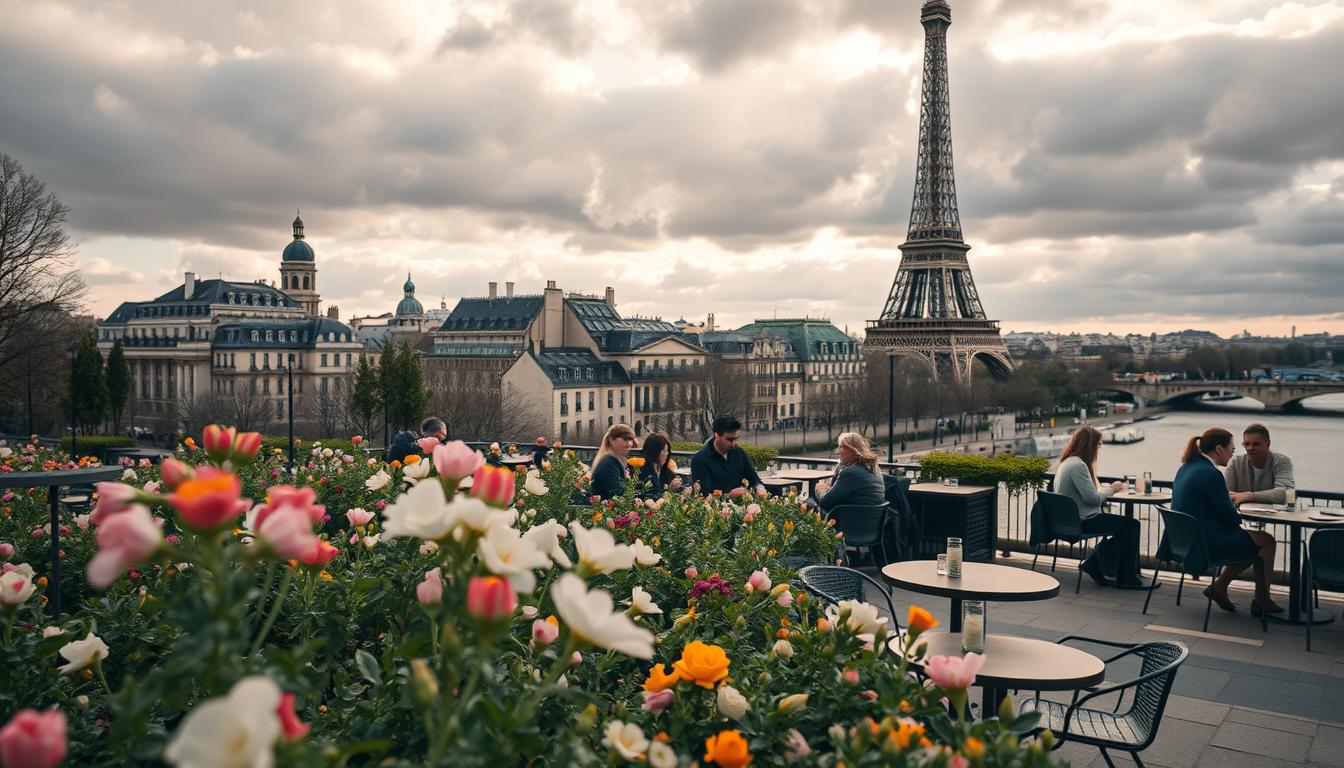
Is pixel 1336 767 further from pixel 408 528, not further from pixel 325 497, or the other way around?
pixel 325 497

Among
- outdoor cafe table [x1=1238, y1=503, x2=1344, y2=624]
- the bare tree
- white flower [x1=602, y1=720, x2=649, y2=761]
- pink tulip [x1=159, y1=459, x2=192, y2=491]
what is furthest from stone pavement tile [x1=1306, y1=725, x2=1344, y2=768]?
the bare tree

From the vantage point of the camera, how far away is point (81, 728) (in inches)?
102

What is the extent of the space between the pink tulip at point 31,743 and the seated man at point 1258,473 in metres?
10.1

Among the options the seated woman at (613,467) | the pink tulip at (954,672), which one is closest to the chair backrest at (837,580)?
the seated woman at (613,467)

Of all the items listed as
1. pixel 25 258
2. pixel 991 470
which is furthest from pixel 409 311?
pixel 991 470

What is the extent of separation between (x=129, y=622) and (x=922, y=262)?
71.5 m

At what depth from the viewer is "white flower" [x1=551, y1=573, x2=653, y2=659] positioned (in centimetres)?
150

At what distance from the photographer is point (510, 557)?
1.61 m

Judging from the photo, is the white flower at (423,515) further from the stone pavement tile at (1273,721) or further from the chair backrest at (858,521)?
the chair backrest at (858,521)

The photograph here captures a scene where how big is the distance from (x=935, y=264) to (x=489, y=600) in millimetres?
72648

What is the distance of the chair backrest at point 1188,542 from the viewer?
27.4ft

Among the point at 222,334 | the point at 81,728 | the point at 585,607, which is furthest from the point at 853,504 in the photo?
the point at 222,334

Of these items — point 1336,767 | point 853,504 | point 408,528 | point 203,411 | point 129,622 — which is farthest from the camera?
point 203,411

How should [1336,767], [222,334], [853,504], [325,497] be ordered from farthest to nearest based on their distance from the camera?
[222,334]
[853,504]
[325,497]
[1336,767]
